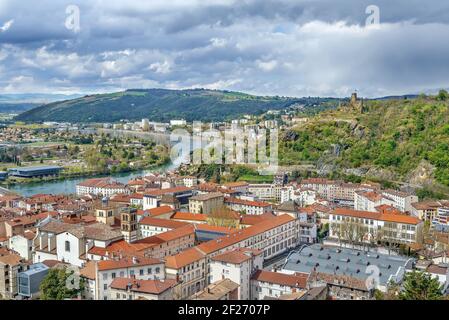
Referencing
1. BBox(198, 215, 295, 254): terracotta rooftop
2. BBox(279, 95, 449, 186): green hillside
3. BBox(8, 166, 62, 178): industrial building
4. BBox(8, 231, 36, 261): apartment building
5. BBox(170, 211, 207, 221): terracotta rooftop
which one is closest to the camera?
BBox(198, 215, 295, 254): terracotta rooftop

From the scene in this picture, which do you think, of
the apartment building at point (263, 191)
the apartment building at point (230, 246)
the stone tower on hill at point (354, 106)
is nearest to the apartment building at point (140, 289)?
the apartment building at point (230, 246)

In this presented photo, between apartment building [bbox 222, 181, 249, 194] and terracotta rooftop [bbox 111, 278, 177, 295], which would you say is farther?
apartment building [bbox 222, 181, 249, 194]

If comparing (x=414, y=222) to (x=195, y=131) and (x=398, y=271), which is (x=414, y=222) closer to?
(x=398, y=271)

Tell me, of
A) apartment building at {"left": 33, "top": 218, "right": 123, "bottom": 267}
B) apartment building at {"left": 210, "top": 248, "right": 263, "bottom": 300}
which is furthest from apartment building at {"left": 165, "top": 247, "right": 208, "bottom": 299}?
apartment building at {"left": 33, "top": 218, "right": 123, "bottom": 267}

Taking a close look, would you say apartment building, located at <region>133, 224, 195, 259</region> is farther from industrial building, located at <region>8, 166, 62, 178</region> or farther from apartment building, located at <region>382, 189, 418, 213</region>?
industrial building, located at <region>8, 166, 62, 178</region>

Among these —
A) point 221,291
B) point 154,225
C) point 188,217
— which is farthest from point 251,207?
point 221,291
